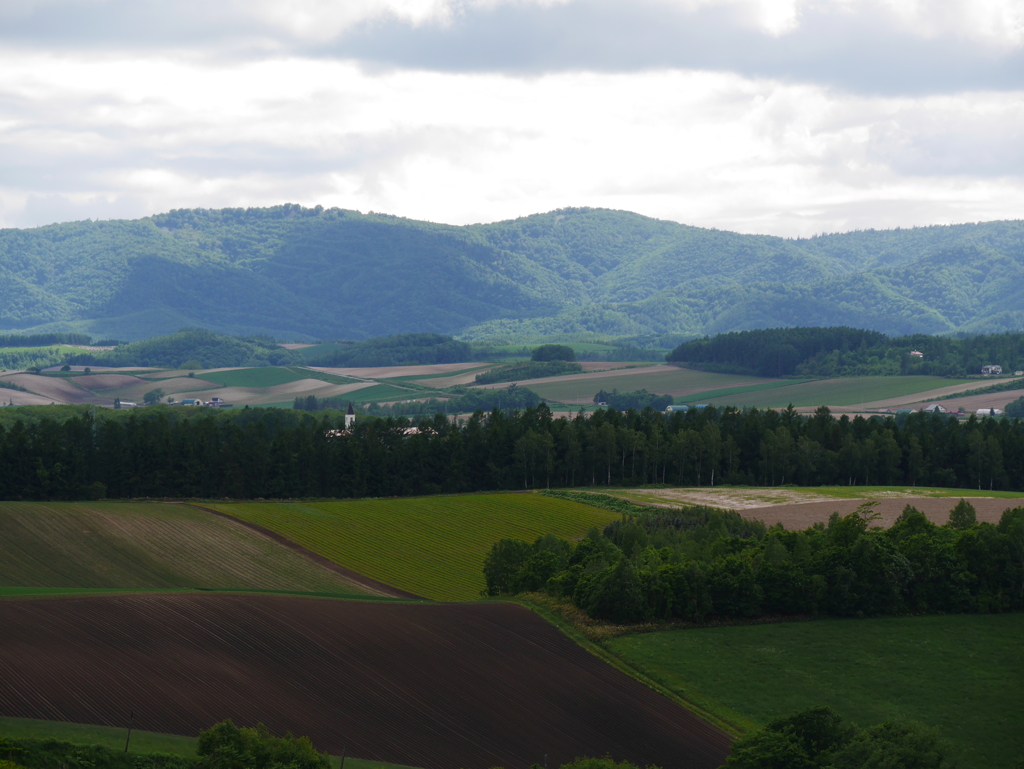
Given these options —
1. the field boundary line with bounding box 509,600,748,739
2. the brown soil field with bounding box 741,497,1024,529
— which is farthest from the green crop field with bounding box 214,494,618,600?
the field boundary line with bounding box 509,600,748,739

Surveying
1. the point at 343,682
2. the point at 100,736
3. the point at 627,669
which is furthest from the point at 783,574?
the point at 100,736

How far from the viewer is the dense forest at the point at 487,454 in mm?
103250

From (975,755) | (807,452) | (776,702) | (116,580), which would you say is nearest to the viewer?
(975,755)

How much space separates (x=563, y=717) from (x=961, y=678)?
19414mm

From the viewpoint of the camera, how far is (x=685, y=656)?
52562 millimetres

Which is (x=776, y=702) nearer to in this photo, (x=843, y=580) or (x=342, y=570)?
(x=843, y=580)

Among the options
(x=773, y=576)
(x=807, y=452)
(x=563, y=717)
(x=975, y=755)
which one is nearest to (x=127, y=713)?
(x=563, y=717)

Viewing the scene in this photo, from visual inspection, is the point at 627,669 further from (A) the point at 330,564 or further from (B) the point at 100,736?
(A) the point at 330,564

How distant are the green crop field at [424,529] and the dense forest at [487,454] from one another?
11362mm

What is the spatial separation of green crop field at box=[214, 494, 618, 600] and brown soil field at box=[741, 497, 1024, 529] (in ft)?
44.6

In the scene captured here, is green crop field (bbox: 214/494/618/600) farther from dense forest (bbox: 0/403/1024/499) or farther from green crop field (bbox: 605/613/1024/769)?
green crop field (bbox: 605/613/1024/769)

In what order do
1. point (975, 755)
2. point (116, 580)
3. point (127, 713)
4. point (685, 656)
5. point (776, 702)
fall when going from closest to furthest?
point (127, 713) → point (975, 755) → point (776, 702) → point (685, 656) → point (116, 580)

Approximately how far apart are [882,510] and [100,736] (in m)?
72.2

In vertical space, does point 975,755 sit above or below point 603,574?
below
